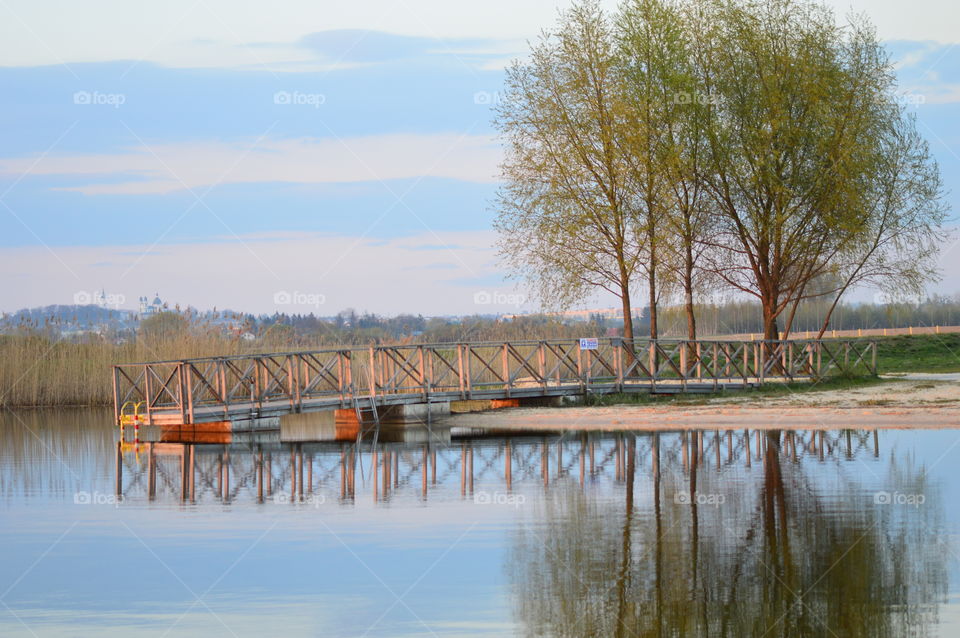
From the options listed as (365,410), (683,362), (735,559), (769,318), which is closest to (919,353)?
(769,318)

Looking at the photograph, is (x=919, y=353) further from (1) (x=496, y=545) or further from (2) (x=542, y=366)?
(1) (x=496, y=545)

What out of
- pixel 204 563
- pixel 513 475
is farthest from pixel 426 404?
pixel 204 563

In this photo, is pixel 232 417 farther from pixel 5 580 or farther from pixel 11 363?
pixel 5 580

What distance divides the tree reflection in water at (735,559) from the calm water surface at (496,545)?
0.03 m

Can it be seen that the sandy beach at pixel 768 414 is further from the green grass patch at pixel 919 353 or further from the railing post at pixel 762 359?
the green grass patch at pixel 919 353

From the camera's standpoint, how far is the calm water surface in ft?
30.0

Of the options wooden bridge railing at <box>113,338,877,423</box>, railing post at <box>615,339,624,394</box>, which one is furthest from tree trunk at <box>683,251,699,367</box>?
railing post at <box>615,339,624,394</box>

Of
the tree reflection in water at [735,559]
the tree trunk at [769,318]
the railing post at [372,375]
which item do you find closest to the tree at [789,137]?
the tree trunk at [769,318]

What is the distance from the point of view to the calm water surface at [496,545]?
9.16m

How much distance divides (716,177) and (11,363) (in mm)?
22443

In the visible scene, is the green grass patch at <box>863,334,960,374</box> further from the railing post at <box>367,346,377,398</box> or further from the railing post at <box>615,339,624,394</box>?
the railing post at <box>367,346,377,398</box>

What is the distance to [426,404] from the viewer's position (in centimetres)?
3052

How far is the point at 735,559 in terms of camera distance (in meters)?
10.9

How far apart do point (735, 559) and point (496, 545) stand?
2517mm
